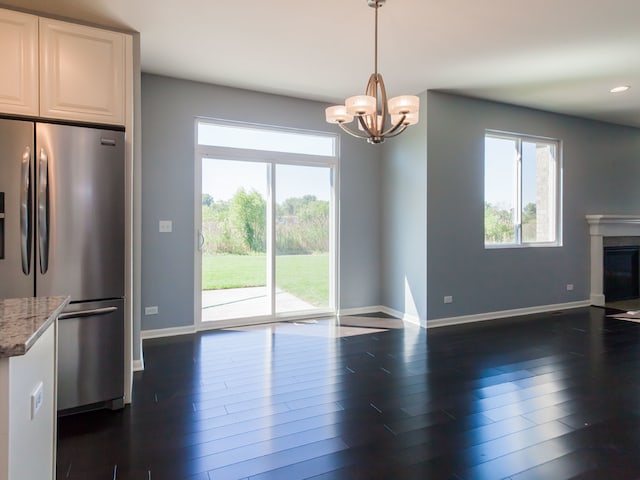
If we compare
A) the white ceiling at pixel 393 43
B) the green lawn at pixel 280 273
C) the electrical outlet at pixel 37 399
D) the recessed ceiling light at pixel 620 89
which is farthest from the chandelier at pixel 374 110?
the recessed ceiling light at pixel 620 89

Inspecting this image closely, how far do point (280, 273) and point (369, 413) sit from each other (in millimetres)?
2633

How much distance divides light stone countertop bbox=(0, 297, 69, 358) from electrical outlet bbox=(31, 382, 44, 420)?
0.20m

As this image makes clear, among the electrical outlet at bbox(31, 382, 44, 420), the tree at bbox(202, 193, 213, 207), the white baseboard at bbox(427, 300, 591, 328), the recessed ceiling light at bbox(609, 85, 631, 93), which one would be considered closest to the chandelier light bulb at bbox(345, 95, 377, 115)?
the electrical outlet at bbox(31, 382, 44, 420)

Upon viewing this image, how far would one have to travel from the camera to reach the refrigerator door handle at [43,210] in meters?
2.32

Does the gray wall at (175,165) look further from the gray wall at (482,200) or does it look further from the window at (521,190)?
the window at (521,190)

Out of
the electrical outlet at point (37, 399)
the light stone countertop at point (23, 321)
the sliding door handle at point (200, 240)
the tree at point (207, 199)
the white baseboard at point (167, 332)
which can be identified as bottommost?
the white baseboard at point (167, 332)

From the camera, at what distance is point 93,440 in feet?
7.17

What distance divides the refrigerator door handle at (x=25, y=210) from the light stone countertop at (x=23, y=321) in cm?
98

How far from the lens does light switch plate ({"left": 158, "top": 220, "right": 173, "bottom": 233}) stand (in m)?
4.16

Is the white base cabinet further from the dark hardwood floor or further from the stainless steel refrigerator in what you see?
the stainless steel refrigerator

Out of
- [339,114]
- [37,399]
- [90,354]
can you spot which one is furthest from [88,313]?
[339,114]

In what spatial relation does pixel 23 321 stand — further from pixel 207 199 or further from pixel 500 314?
pixel 500 314

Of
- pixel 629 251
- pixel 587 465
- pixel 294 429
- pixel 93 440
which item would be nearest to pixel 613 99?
pixel 629 251

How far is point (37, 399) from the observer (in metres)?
1.20
